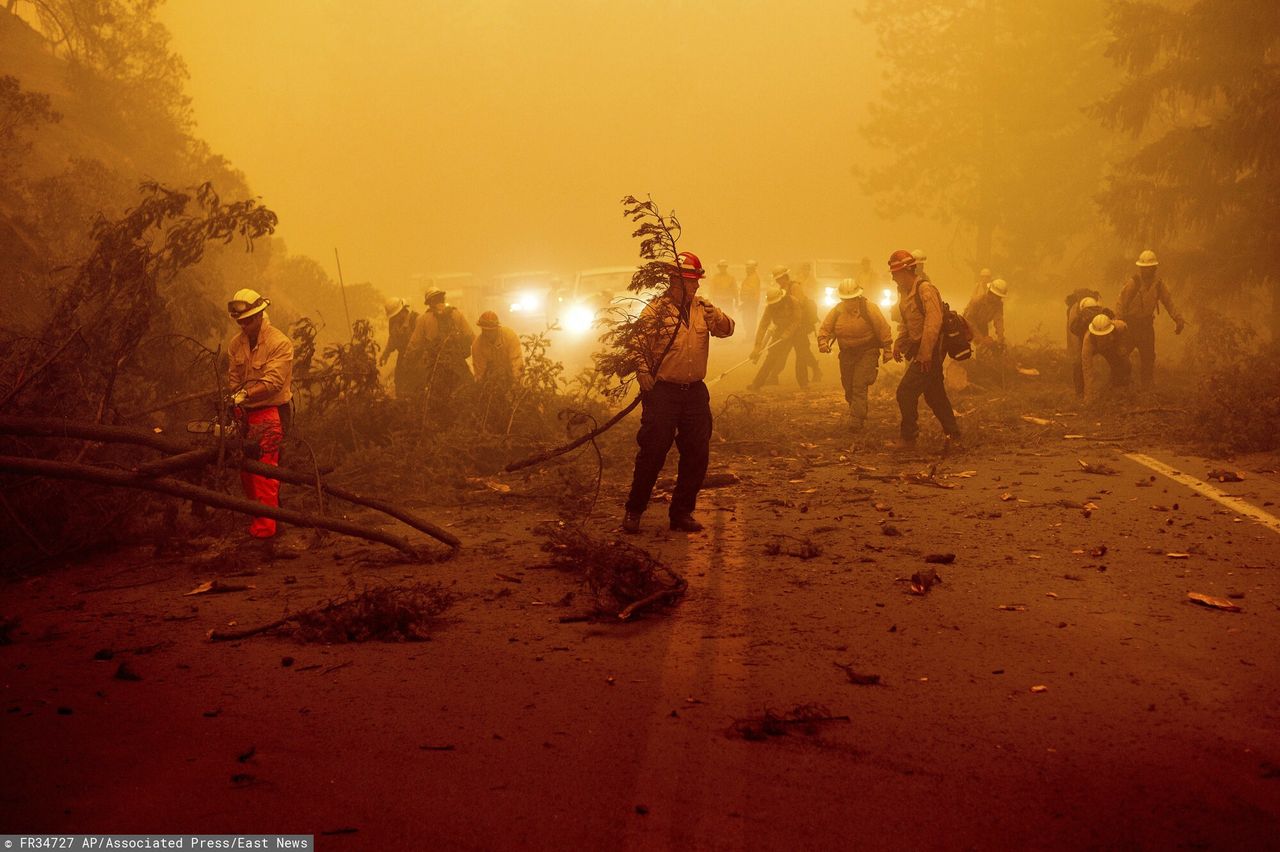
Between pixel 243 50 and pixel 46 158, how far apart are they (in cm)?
5010

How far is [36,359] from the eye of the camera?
717cm

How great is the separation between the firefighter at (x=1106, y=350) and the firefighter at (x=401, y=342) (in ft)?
27.3

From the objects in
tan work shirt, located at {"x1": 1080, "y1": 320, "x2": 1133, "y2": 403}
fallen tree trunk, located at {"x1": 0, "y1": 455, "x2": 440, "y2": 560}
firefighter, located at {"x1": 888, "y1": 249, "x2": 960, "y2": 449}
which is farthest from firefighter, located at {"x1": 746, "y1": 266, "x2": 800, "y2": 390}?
fallen tree trunk, located at {"x1": 0, "y1": 455, "x2": 440, "y2": 560}

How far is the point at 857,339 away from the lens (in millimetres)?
11938

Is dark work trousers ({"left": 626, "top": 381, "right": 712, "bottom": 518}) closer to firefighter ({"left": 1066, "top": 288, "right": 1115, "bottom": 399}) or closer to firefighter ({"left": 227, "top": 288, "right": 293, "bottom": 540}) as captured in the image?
firefighter ({"left": 227, "top": 288, "right": 293, "bottom": 540})

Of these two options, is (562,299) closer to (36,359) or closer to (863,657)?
(36,359)

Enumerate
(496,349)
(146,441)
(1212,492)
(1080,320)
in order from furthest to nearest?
(1080,320) → (496,349) → (1212,492) → (146,441)

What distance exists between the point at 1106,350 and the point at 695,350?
793 cm

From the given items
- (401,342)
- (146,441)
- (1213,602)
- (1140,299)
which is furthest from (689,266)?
(1140,299)

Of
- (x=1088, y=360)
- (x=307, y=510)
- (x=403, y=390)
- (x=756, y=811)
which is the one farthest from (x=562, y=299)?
(x=756, y=811)

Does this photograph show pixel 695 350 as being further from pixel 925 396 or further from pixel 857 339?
pixel 857 339

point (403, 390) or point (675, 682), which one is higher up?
point (403, 390)

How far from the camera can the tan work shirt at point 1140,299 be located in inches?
544

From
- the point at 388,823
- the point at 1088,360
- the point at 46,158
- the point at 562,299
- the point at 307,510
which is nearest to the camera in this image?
the point at 388,823
